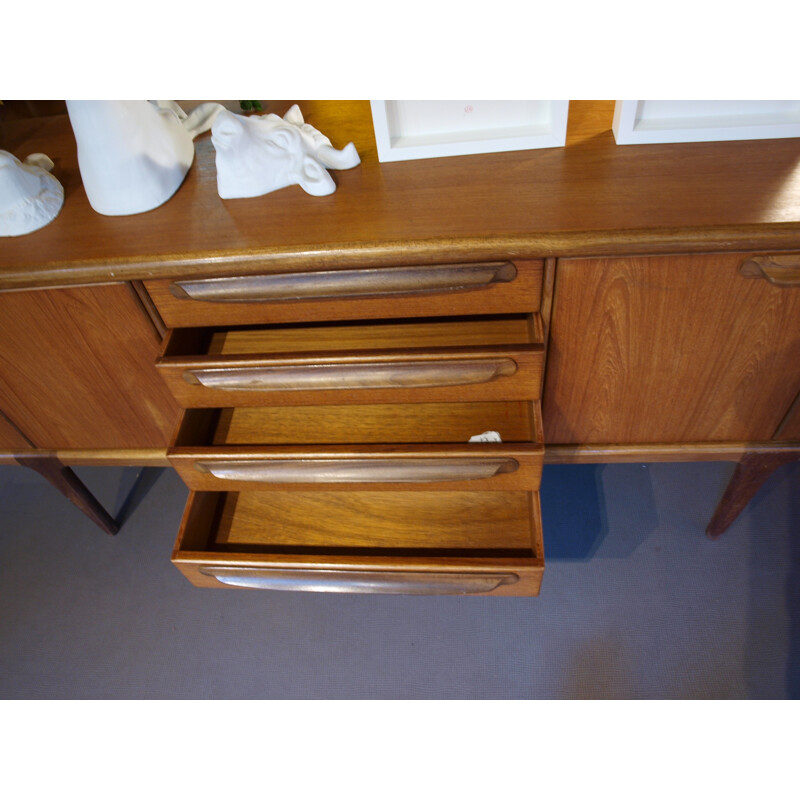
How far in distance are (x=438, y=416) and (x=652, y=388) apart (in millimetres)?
263

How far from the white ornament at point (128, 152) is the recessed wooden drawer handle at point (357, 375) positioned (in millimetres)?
208

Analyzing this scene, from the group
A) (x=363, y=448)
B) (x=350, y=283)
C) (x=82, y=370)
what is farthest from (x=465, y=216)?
(x=82, y=370)

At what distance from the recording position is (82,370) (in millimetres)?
769

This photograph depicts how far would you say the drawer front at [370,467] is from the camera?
2.14ft

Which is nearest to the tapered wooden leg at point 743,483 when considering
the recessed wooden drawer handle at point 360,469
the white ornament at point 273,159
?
the recessed wooden drawer handle at point 360,469

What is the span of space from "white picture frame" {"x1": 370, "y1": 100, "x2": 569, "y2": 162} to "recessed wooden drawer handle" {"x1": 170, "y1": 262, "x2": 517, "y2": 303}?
168 millimetres

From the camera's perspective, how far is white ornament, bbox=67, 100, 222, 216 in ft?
2.05

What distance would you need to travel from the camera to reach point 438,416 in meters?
0.78

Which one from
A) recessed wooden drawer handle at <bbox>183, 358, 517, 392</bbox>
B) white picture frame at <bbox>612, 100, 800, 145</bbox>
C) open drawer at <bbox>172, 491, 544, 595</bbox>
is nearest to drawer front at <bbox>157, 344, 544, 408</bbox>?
recessed wooden drawer handle at <bbox>183, 358, 517, 392</bbox>

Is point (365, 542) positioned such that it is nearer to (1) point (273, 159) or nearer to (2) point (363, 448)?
(2) point (363, 448)

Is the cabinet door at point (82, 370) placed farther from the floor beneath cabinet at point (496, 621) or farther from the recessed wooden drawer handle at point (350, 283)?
the floor beneath cabinet at point (496, 621)

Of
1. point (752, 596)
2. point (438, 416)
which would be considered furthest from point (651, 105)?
point (752, 596)

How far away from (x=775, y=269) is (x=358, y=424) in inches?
19.3

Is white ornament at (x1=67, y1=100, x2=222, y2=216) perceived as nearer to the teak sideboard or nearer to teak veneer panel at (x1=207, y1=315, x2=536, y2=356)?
the teak sideboard
